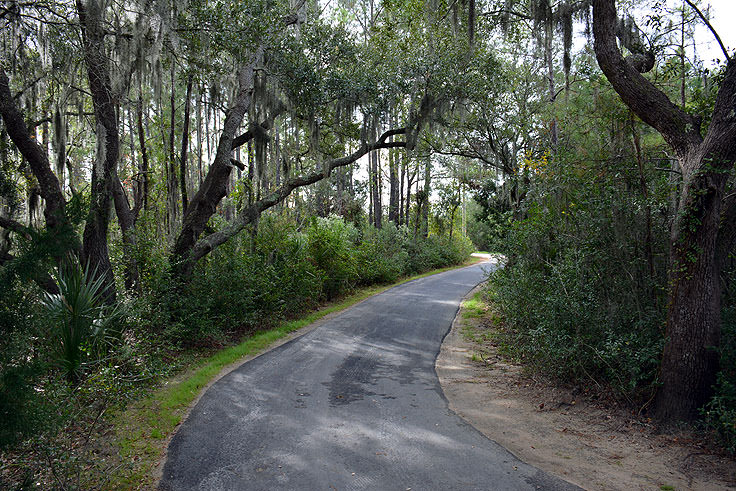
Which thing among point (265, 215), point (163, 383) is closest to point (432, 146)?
point (265, 215)

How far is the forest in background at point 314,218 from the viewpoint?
4.49 m

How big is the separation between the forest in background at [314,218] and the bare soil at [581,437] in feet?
0.93

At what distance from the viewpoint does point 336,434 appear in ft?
15.7

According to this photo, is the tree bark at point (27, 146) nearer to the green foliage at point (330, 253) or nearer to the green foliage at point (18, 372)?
the green foliage at point (18, 372)

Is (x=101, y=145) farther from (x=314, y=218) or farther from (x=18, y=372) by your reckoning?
(x=314, y=218)

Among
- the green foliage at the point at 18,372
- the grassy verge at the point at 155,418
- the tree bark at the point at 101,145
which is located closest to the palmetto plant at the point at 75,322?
the grassy verge at the point at 155,418

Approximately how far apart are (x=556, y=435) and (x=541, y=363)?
5.17 ft

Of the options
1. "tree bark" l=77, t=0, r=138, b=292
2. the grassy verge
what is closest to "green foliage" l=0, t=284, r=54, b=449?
the grassy verge

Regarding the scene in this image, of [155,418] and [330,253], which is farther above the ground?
[330,253]

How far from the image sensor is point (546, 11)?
7043 millimetres

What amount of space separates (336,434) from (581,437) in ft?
8.82

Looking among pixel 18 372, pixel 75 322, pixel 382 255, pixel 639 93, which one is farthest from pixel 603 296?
pixel 382 255

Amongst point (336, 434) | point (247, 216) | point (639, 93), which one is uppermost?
point (639, 93)

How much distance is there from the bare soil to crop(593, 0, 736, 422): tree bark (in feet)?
1.39
